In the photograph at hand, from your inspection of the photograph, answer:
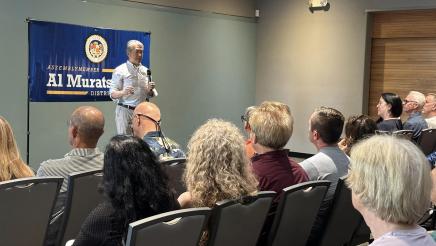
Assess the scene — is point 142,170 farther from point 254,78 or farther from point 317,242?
point 254,78

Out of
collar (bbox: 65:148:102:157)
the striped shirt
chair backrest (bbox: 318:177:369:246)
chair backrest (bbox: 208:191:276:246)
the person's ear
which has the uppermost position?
the person's ear

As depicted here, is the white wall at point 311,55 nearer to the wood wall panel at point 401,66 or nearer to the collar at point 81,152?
the wood wall panel at point 401,66

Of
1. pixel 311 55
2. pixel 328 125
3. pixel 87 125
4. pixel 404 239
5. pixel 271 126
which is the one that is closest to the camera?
pixel 404 239

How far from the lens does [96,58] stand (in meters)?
6.76

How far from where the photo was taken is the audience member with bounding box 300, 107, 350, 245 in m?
3.03

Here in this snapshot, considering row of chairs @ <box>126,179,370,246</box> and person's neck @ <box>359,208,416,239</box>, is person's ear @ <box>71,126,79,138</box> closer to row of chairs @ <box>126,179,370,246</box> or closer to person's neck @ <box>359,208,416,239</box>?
row of chairs @ <box>126,179,370,246</box>

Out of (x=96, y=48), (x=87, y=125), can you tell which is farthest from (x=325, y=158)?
(x=96, y=48)

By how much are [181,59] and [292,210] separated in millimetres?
5725

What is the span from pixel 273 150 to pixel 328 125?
2.11 feet

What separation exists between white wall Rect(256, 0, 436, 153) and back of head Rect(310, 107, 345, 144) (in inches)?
204

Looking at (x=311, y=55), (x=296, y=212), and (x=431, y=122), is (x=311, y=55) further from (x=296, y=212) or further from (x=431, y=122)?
(x=296, y=212)

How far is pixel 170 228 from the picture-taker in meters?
1.82

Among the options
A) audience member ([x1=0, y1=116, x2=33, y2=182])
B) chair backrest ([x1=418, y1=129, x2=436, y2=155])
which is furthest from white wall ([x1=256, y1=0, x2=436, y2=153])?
audience member ([x1=0, y1=116, x2=33, y2=182])

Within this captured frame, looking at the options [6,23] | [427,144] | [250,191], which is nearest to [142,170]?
[250,191]
